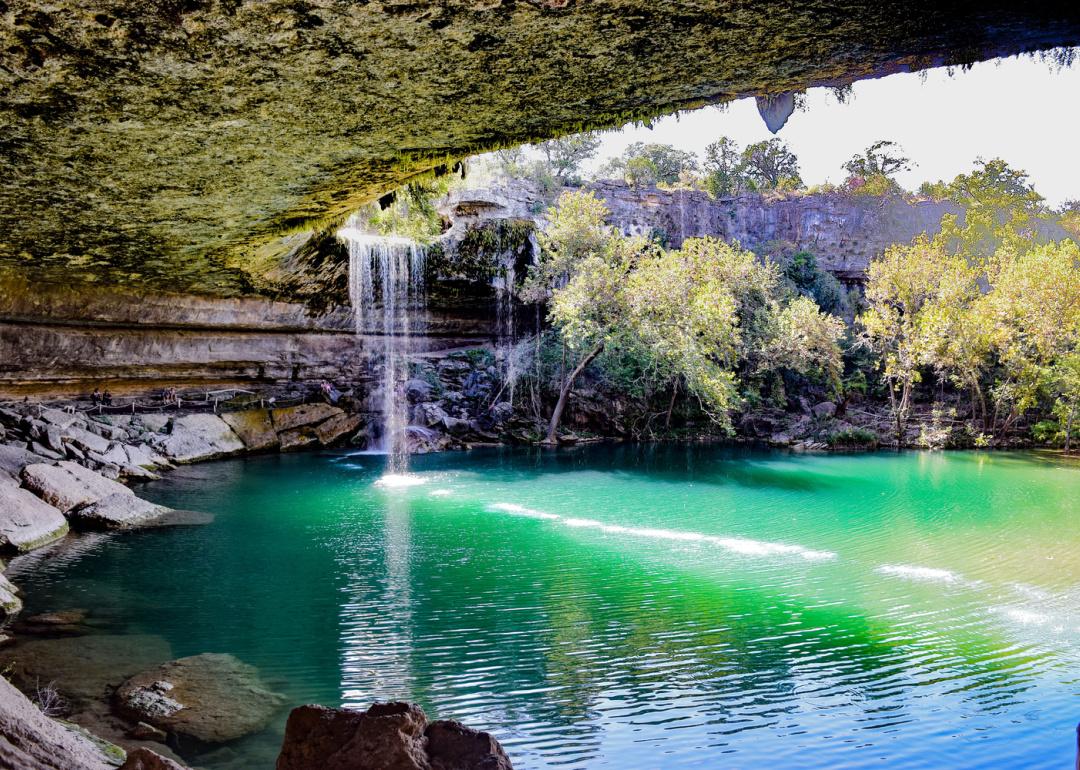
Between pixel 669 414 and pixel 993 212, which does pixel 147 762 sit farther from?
pixel 993 212

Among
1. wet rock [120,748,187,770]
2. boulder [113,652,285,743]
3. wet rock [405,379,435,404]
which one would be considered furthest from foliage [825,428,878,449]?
wet rock [120,748,187,770]

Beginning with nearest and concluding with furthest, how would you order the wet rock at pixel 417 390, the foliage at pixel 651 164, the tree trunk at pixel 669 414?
the wet rock at pixel 417 390, the tree trunk at pixel 669 414, the foliage at pixel 651 164

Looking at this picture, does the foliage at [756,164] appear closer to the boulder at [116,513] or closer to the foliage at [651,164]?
the foliage at [651,164]

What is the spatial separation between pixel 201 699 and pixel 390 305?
18.0m

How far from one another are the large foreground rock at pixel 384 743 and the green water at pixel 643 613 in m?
1.47

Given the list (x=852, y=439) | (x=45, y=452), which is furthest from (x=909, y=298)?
(x=45, y=452)

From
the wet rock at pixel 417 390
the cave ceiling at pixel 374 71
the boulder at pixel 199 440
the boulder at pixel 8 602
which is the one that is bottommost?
the boulder at pixel 8 602

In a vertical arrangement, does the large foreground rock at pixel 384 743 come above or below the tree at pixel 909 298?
below

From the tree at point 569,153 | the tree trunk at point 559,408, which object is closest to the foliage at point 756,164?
the tree at point 569,153

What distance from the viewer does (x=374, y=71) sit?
148 inches

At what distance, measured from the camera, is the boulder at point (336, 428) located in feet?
71.7

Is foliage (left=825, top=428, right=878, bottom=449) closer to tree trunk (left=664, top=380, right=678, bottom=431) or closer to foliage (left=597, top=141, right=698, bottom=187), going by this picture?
tree trunk (left=664, top=380, right=678, bottom=431)

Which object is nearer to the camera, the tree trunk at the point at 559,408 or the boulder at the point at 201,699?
the boulder at the point at 201,699

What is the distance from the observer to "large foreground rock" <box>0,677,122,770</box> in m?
2.95
